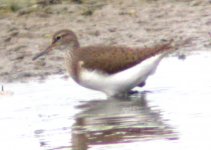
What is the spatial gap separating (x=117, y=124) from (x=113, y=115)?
1.71 feet

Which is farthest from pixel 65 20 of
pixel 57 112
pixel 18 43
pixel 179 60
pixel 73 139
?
pixel 73 139

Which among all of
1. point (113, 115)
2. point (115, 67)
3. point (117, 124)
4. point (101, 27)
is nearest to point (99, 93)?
point (115, 67)

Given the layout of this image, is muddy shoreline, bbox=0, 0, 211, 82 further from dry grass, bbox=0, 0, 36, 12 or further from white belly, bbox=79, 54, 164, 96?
white belly, bbox=79, 54, 164, 96

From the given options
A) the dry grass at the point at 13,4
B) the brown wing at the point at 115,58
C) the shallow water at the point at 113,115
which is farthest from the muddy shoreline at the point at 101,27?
the brown wing at the point at 115,58

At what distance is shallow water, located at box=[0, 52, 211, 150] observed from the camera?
29.8 feet

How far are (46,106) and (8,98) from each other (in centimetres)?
78

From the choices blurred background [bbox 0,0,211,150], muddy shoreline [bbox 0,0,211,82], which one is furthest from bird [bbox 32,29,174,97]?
muddy shoreline [bbox 0,0,211,82]

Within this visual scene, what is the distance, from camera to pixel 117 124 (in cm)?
986

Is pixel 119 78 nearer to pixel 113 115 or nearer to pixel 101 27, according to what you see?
pixel 113 115

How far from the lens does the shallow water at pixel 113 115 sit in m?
9.08

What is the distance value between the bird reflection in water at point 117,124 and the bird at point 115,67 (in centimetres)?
27

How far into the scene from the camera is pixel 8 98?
1167 cm

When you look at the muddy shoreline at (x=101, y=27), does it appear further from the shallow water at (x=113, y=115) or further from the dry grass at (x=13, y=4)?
the shallow water at (x=113, y=115)

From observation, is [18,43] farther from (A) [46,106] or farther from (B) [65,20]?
(A) [46,106]
